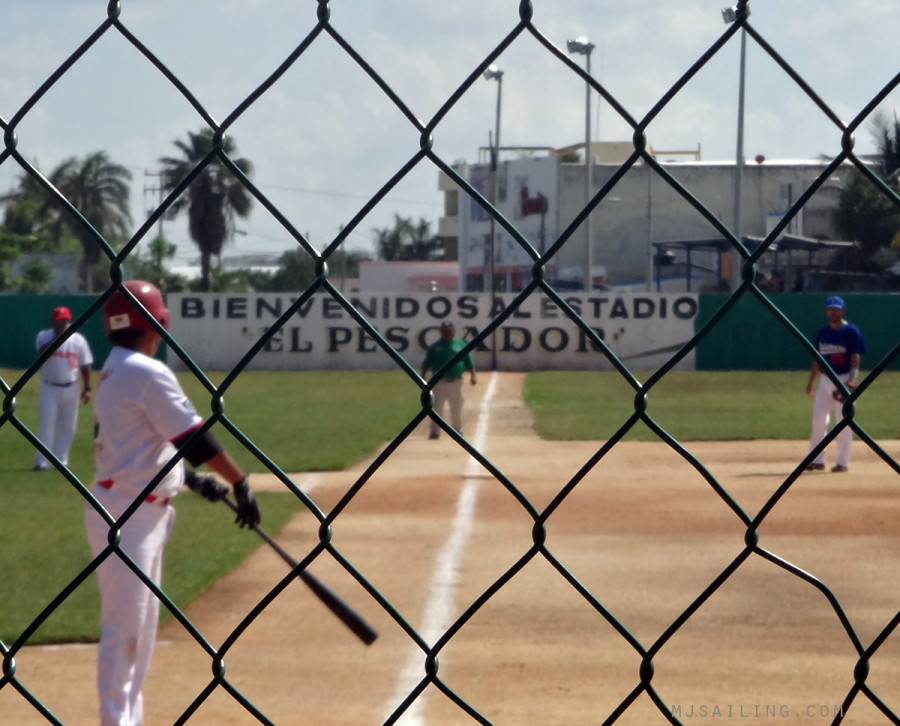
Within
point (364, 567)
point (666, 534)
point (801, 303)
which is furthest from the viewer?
point (801, 303)

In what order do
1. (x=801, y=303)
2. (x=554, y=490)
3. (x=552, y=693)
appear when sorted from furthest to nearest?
(x=801, y=303) → (x=554, y=490) → (x=552, y=693)

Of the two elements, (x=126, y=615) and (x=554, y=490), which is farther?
(x=554, y=490)

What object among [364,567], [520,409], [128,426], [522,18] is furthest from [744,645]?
[520,409]

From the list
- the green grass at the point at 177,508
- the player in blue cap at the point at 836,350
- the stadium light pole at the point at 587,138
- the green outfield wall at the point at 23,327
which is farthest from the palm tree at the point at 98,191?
the player in blue cap at the point at 836,350

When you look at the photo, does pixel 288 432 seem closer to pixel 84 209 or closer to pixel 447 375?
pixel 447 375

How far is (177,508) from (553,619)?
516cm

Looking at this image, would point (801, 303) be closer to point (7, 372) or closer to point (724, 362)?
point (724, 362)

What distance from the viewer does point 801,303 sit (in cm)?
3148

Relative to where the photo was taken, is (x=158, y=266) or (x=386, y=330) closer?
(x=386, y=330)

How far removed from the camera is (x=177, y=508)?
11164 mm

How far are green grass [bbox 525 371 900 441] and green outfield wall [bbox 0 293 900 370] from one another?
0.55 meters

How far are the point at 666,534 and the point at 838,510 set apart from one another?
6.28 ft

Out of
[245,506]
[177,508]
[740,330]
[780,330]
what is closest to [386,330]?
[740,330]

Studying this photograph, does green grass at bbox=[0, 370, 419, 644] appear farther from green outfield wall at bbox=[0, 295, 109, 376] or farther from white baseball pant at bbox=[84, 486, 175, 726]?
green outfield wall at bbox=[0, 295, 109, 376]
